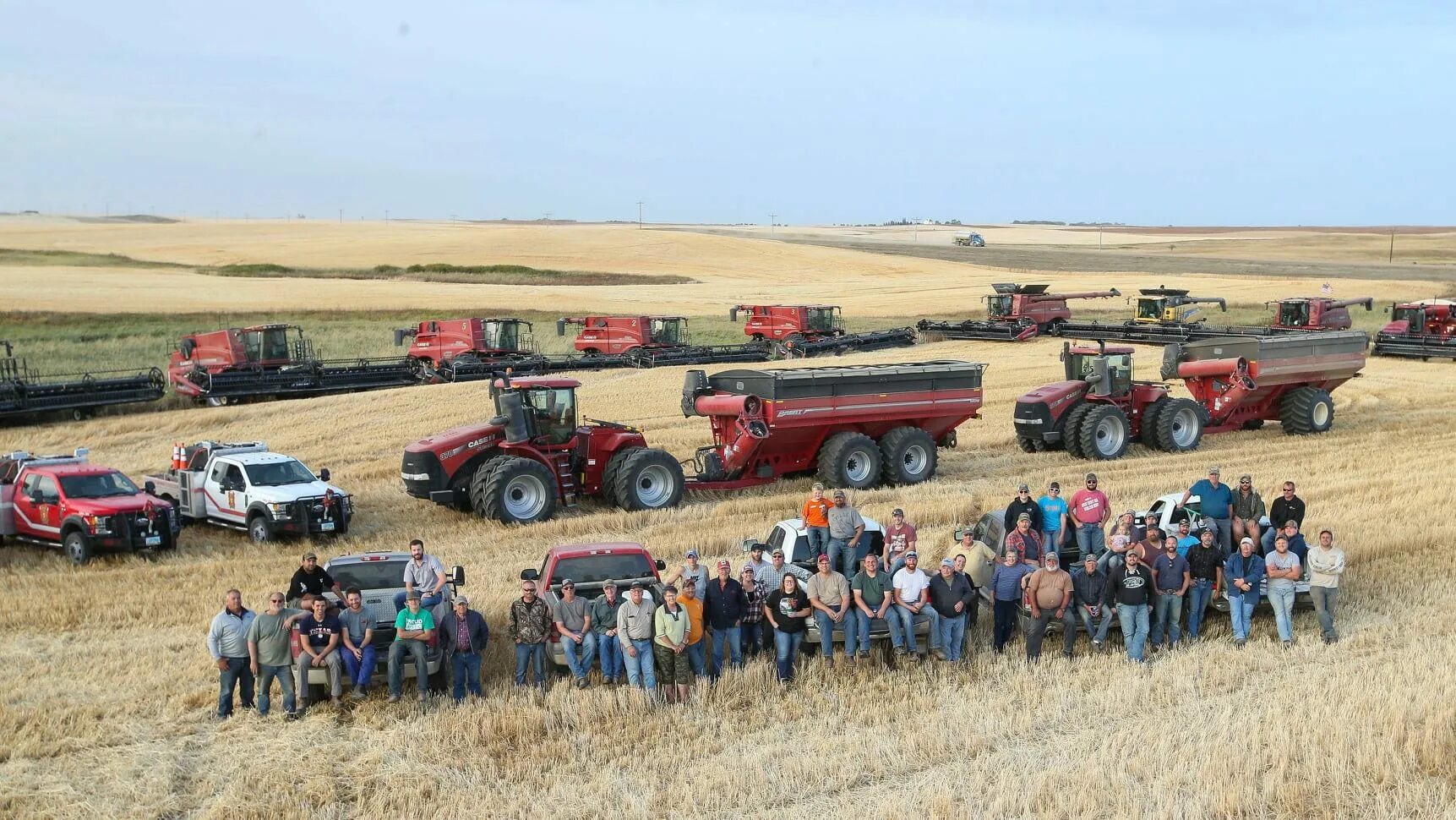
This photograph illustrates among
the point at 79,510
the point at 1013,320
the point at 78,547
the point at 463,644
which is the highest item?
the point at 1013,320

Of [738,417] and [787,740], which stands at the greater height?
[738,417]

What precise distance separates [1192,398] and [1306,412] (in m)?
2.50

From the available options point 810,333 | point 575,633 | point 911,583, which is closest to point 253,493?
point 575,633

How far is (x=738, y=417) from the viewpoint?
67.2 feet

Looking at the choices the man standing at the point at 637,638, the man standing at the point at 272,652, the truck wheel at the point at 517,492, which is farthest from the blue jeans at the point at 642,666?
the truck wheel at the point at 517,492

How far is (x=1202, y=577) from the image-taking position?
42.1 ft

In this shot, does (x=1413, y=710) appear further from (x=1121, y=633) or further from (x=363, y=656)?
(x=363, y=656)

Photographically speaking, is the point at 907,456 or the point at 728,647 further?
the point at 907,456

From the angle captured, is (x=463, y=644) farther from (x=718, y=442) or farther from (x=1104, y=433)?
(x=1104, y=433)

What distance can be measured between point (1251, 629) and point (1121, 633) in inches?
49.1

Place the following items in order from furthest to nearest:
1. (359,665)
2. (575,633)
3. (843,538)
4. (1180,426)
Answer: (1180,426) < (843,538) < (575,633) < (359,665)

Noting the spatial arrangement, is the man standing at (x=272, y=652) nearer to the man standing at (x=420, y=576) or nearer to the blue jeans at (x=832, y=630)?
the man standing at (x=420, y=576)

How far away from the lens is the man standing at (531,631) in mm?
11570

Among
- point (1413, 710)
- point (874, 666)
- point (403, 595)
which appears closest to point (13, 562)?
point (403, 595)
